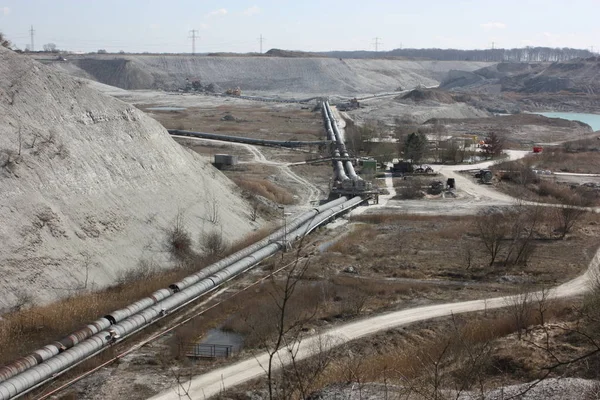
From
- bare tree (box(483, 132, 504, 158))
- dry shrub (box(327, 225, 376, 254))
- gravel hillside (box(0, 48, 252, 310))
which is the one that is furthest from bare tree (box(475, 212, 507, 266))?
bare tree (box(483, 132, 504, 158))

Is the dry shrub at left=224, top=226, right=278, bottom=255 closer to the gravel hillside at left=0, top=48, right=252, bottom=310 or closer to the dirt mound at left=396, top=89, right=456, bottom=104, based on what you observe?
the gravel hillside at left=0, top=48, right=252, bottom=310

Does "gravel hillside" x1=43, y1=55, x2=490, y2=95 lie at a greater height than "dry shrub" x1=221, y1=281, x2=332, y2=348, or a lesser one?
greater

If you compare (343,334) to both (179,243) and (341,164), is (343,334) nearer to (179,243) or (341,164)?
(179,243)

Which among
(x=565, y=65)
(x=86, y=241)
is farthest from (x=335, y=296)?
(x=565, y=65)

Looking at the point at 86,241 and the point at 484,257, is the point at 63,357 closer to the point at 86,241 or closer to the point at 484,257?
the point at 86,241

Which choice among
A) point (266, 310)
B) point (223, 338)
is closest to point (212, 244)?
point (266, 310)

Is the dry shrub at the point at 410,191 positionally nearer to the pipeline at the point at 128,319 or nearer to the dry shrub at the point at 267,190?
the dry shrub at the point at 267,190
